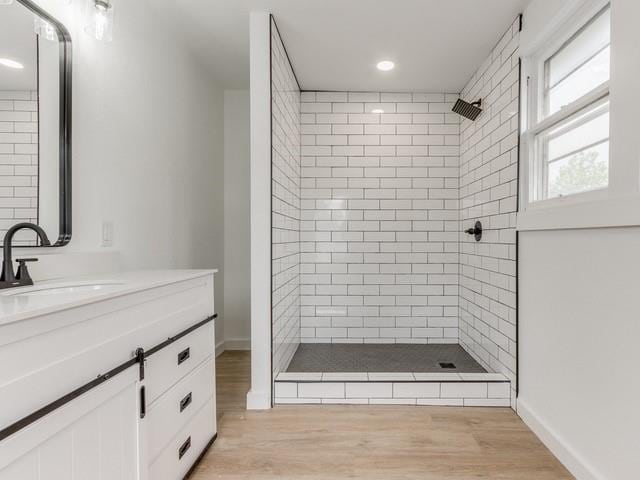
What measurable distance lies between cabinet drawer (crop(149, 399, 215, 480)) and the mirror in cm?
94

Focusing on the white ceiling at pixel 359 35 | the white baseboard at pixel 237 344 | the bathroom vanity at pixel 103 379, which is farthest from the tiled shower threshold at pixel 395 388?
the white ceiling at pixel 359 35

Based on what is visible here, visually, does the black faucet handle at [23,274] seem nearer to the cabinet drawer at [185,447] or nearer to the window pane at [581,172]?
the cabinet drawer at [185,447]

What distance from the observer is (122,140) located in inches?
76.8

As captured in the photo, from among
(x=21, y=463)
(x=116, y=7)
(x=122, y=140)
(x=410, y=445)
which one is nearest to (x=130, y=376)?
(x=21, y=463)

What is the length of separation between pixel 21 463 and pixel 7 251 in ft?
2.35

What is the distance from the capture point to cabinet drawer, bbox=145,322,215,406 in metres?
1.36

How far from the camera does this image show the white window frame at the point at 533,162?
4.55ft

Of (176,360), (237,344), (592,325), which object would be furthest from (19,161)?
(237,344)

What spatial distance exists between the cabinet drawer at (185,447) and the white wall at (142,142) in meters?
0.88

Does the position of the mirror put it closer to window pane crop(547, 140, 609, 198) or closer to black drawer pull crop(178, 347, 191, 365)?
black drawer pull crop(178, 347, 191, 365)

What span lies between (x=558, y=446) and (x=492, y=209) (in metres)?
1.43

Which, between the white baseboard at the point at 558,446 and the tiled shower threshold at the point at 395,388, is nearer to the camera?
the white baseboard at the point at 558,446

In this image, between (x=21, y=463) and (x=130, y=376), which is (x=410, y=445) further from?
(x=21, y=463)

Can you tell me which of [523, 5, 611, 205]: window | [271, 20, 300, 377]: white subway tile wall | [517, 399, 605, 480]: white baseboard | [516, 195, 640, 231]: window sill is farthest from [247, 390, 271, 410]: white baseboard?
[523, 5, 611, 205]: window
